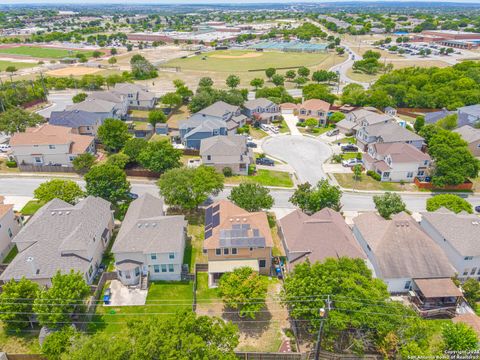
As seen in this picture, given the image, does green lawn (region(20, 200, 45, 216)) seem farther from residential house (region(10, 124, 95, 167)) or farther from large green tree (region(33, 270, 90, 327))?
large green tree (region(33, 270, 90, 327))

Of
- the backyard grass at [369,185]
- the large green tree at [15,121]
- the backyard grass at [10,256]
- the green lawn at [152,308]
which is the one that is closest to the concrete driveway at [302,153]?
the backyard grass at [369,185]

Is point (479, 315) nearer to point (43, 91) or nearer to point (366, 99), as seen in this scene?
point (366, 99)

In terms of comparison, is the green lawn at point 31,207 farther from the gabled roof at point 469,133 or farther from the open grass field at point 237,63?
the open grass field at point 237,63

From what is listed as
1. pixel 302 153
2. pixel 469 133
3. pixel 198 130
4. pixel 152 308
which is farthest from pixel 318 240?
pixel 469 133

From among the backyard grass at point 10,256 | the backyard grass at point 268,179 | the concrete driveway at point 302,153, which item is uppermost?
the backyard grass at point 10,256

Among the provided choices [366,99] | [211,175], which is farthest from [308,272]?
[366,99]

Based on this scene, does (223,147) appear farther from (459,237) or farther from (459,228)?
(459,237)
